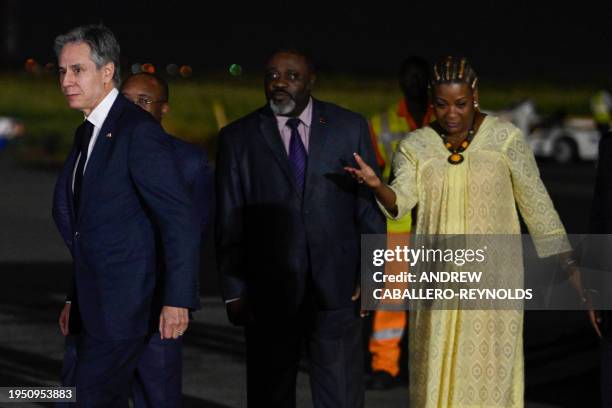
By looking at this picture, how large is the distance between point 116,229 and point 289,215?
1308mm

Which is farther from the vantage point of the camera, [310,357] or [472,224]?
[310,357]

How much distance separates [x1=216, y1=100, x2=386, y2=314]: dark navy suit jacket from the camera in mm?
6535

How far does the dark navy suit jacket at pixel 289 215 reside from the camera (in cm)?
654

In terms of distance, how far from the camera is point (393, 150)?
8.90 m

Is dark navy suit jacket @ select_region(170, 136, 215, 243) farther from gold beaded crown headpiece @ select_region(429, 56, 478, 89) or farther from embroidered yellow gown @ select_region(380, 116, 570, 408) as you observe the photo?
gold beaded crown headpiece @ select_region(429, 56, 478, 89)

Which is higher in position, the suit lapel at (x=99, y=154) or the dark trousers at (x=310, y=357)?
the suit lapel at (x=99, y=154)

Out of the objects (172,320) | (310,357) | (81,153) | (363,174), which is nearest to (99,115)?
(81,153)

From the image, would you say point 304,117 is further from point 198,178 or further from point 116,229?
point 116,229

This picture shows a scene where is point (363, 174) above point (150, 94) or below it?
below

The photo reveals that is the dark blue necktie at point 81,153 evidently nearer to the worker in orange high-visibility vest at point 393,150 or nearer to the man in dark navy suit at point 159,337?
the man in dark navy suit at point 159,337

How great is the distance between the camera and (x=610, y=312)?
6633mm

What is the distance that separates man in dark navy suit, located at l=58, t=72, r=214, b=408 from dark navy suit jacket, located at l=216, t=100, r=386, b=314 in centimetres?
20

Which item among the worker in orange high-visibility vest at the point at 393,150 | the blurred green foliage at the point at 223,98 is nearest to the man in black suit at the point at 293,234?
the worker in orange high-visibility vest at the point at 393,150

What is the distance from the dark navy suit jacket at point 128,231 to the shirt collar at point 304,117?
3.99ft
